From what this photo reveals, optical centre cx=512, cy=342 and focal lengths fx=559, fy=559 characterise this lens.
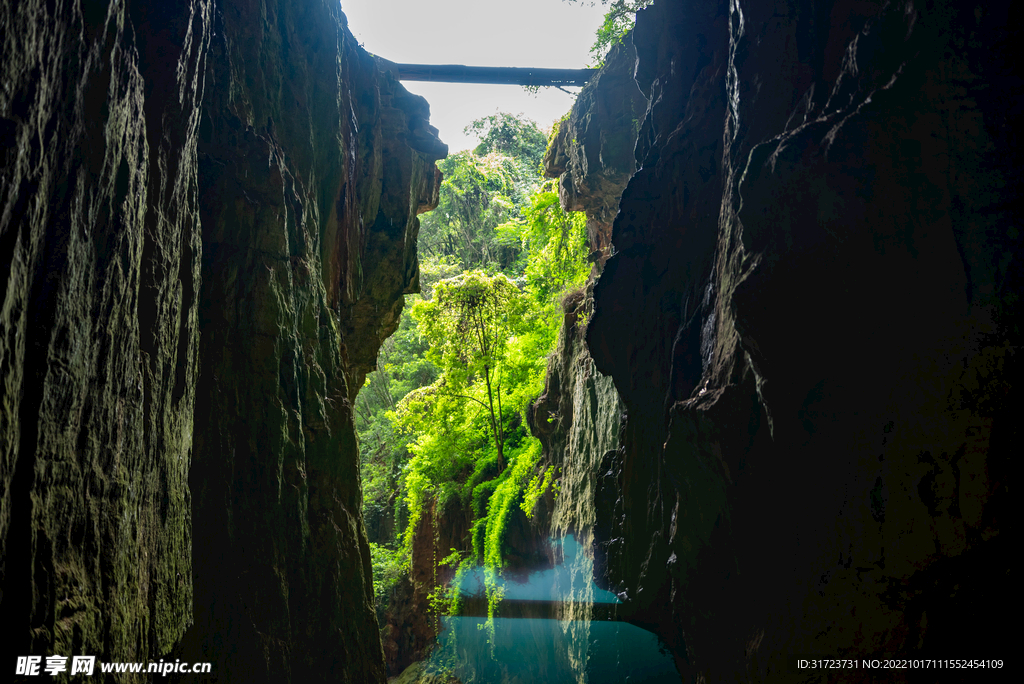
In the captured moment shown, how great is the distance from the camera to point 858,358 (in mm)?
4402

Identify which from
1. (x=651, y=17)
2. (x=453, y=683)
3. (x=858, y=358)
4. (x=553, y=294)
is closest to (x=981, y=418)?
(x=858, y=358)

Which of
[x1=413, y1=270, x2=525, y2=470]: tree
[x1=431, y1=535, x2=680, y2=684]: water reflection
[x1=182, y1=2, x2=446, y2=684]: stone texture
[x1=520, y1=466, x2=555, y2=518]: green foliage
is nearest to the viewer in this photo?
[x1=182, y1=2, x2=446, y2=684]: stone texture

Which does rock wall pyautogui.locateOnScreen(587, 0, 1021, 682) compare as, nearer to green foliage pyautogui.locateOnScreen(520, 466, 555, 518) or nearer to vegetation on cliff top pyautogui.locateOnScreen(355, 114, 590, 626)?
green foliage pyautogui.locateOnScreen(520, 466, 555, 518)

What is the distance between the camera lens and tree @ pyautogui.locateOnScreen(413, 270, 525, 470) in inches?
522

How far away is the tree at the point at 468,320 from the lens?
13266 millimetres

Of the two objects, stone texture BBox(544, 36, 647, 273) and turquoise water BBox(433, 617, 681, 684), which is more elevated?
stone texture BBox(544, 36, 647, 273)

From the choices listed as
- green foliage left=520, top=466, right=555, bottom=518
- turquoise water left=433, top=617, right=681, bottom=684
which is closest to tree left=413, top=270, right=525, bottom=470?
green foliage left=520, top=466, right=555, bottom=518

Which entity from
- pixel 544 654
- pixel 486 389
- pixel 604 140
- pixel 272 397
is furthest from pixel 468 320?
pixel 272 397

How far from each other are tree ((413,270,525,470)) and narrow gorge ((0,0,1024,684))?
6.06 metres

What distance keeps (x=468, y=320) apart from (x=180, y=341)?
9666mm

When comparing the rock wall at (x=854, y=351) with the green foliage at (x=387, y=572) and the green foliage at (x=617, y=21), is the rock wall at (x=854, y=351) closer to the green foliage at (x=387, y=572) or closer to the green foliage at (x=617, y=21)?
the green foliage at (x=617, y=21)

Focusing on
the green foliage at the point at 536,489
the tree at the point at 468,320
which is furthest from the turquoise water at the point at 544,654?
the tree at the point at 468,320

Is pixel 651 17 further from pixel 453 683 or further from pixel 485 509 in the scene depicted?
pixel 453 683

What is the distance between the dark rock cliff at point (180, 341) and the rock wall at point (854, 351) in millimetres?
3668
